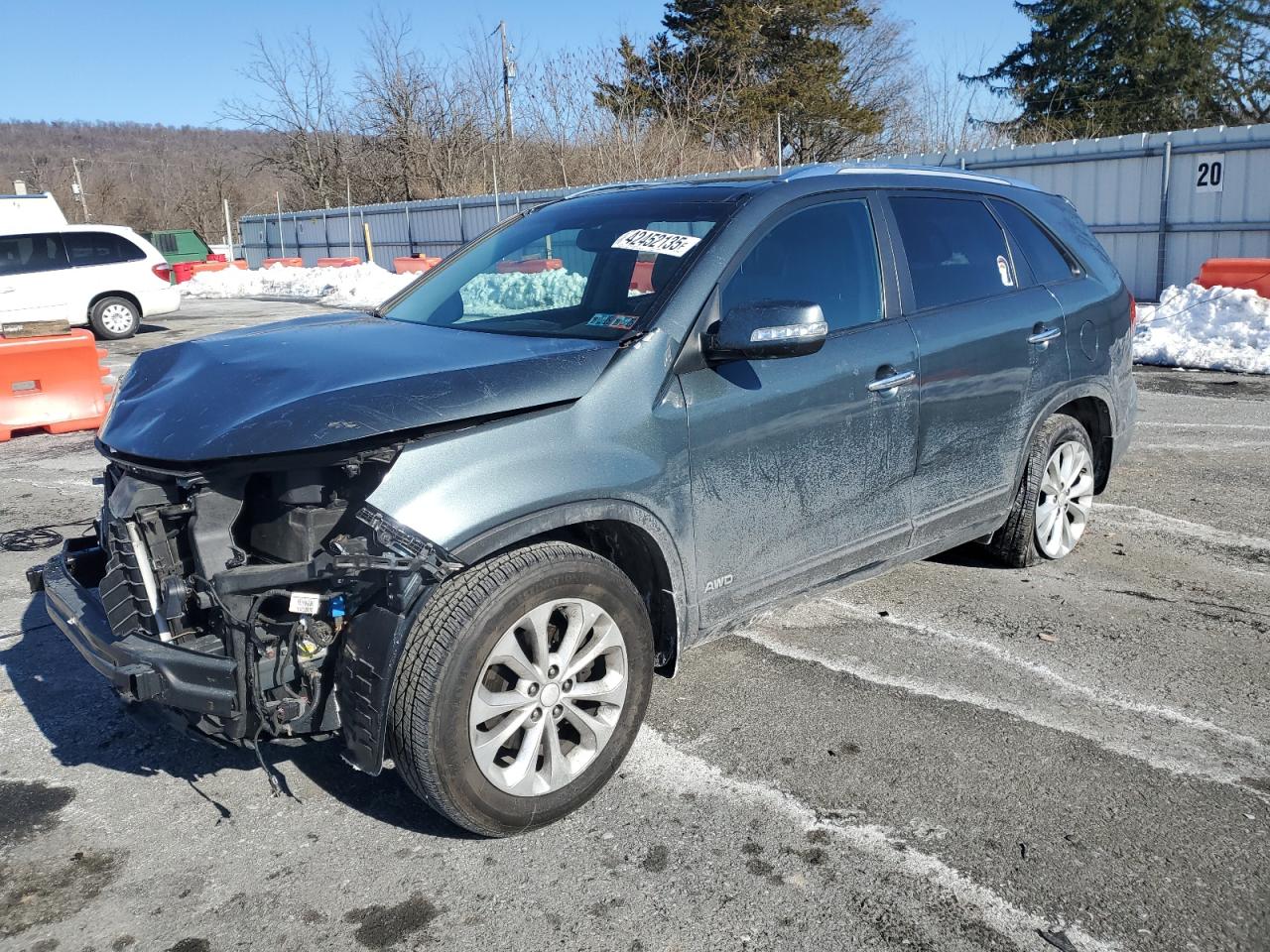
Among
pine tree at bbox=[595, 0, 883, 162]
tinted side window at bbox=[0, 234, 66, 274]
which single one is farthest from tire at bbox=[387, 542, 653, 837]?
pine tree at bbox=[595, 0, 883, 162]

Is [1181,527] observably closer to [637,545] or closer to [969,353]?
[969,353]

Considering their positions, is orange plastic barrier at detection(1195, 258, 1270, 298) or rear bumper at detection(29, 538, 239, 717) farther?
orange plastic barrier at detection(1195, 258, 1270, 298)

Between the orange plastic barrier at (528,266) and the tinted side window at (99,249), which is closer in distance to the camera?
the orange plastic barrier at (528,266)

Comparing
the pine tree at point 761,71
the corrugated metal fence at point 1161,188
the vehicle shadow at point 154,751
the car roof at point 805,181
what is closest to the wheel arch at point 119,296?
the corrugated metal fence at point 1161,188

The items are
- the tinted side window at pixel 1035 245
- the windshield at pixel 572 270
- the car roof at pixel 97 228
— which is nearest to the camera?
the windshield at pixel 572 270

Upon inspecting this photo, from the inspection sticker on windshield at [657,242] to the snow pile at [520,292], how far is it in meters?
0.22

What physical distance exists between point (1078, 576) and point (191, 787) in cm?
405

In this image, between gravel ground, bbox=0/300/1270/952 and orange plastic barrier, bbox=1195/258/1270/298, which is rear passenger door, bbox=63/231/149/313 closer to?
gravel ground, bbox=0/300/1270/952

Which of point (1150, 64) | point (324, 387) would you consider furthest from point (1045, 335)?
point (1150, 64)

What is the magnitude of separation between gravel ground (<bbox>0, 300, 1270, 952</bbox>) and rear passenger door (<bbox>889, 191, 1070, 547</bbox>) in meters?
0.60

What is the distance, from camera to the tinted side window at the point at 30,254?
17.0m

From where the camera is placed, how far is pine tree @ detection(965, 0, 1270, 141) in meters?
34.5

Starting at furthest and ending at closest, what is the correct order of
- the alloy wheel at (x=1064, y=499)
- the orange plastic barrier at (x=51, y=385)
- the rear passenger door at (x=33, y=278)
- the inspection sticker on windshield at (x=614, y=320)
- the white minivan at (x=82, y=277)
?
the white minivan at (x=82, y=277)
the rear passenger door at (x=33, y=278)
the orange plastic barrier at (x=51, y=385)
the alloy wheel at (x=1064, y=499)
the inspection sticker on windshield at (x=614, y=320)

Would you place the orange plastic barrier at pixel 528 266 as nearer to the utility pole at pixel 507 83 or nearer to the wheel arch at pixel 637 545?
the wheel arch at pixel 637 545
